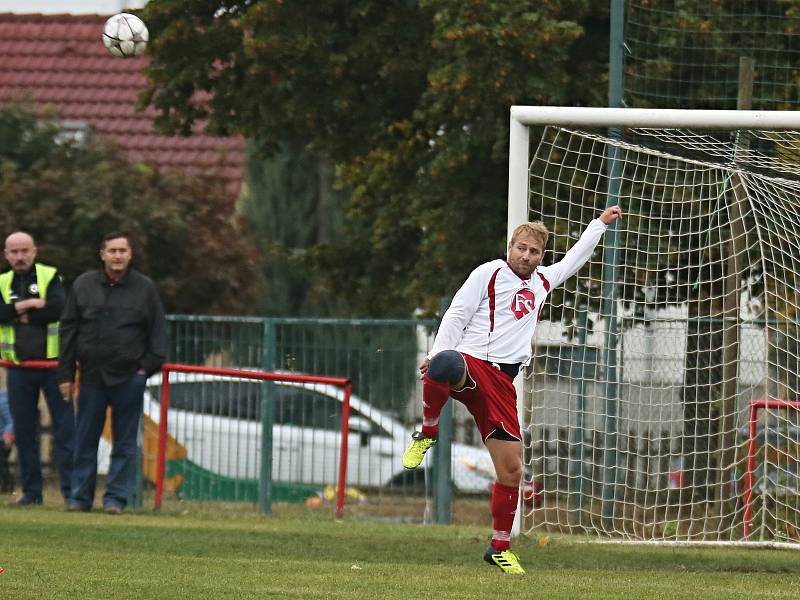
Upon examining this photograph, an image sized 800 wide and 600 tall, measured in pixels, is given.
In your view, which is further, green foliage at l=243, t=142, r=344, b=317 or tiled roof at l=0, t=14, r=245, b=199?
tiled roof at l=0, t=14, r=245, b=199

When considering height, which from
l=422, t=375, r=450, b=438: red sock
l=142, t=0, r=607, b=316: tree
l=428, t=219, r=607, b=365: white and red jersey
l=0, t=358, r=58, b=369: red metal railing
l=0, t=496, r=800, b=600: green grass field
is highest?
l=142, t=0, r=607, b=316: tree

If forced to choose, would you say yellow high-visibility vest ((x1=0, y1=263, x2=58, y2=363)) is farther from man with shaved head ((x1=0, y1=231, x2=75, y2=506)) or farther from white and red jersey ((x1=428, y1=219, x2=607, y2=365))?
white and red jersey ((x1=428, y1=219, x2=607, y2=365))

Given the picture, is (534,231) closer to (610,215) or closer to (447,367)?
(610,215)

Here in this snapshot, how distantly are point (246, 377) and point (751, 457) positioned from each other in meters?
4.39

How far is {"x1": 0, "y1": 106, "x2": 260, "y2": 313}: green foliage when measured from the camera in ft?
63.9

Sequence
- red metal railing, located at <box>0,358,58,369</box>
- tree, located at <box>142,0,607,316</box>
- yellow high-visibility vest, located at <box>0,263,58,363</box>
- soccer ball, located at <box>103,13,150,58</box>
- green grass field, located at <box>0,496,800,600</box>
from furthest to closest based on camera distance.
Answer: tree, located at <box>142,0,607,316</box> < soccer ball, located at <box>103,13,150,58</box> < red metal railing, located at <box>0,358,58,369</box> < yellow high-visibility vest, located at <box>0,263,58,363</box> < green grass field, located at <box>0,496,800,600</box>

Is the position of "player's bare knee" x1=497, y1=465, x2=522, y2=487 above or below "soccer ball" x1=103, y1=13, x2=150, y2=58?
below

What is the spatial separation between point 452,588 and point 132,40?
6.82 metres

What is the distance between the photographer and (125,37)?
42.5ft

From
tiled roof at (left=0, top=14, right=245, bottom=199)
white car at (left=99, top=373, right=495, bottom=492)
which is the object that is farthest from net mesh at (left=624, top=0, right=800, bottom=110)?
tiled roof at (left=0, top=14, right=245, bottom=199)

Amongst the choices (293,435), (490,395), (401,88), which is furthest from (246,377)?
(490,395)

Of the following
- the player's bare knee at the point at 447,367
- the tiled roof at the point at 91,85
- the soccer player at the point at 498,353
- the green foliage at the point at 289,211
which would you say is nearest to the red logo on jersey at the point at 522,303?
the soccer player at the point at 498,353

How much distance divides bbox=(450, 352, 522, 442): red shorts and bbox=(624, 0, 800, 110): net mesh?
6166mm

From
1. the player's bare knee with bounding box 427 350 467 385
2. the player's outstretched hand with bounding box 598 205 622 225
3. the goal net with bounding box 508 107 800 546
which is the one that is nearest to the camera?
the player's bare knee with bounding box 427 350 467 385
